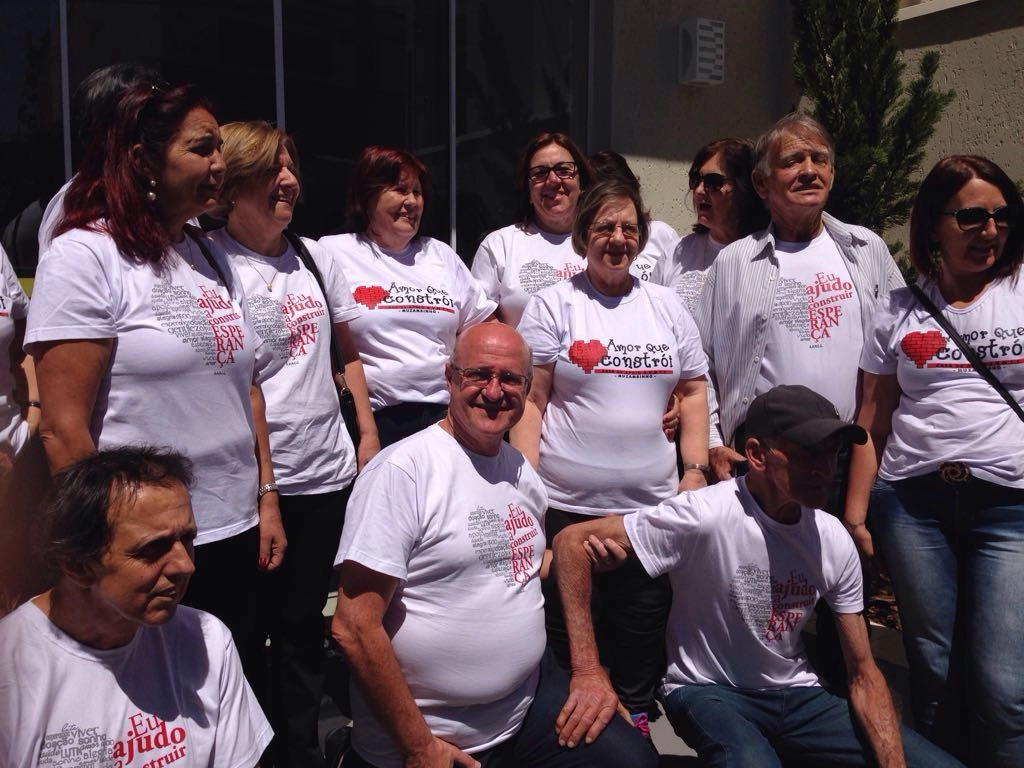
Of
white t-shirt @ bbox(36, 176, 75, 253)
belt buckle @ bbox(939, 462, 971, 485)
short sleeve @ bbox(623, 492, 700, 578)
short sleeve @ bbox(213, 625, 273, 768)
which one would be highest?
white t-shirt @ bbox(36, 176, 75, 253)

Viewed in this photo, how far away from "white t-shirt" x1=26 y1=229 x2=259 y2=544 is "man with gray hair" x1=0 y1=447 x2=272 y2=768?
396 mm

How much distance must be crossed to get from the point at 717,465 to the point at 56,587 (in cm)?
226

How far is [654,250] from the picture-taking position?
4.14m

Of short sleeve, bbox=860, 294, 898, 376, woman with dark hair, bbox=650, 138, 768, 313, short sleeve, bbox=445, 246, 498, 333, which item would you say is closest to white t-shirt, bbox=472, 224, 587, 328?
short sleeve, bbox=445, 246, 498, 333

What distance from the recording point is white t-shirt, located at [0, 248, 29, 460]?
2.49m

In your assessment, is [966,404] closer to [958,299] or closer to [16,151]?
[958,299]

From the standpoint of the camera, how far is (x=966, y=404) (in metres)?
3.04

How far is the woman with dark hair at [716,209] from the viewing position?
148 inches

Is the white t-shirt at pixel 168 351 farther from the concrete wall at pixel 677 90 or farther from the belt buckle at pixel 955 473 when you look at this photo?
the concrete wall at pixel 677 90

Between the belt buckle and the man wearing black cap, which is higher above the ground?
the belt buckle

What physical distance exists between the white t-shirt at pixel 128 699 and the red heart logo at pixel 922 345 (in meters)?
2.20

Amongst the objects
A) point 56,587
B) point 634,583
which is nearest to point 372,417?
point 634,583

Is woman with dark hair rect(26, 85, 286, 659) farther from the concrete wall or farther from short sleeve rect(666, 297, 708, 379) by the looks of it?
the concrete wall

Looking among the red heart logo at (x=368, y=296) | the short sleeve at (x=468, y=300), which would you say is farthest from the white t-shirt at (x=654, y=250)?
the red heart logo at (x=368, y=296)
